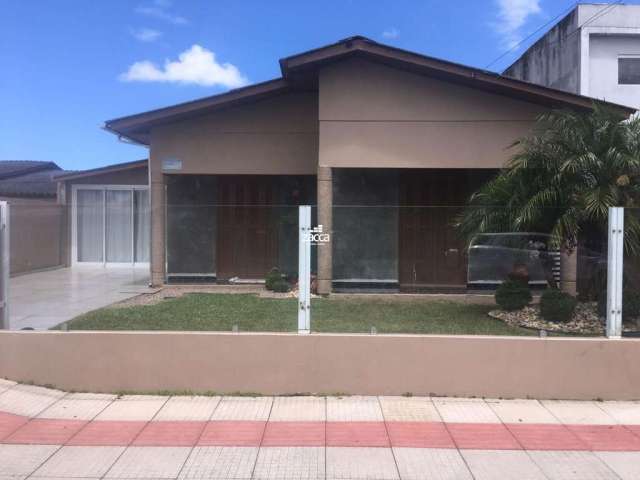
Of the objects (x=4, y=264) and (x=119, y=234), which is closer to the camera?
(x=4, y=264)

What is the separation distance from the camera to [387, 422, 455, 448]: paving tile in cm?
537

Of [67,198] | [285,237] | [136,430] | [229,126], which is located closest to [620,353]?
[285,237]

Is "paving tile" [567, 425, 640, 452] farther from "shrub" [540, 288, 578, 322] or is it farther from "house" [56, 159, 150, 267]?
"house" [56, 159, 150, 267]

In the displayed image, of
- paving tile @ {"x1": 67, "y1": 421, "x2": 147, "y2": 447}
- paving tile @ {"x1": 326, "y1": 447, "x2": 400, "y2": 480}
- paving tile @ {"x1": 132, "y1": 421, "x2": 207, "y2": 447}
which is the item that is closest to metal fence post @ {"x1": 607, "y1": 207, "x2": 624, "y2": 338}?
paving tile @ {"x1": 326, "y1": 447, "x2": 400, "y2": 480}

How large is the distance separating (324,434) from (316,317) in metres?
2.01

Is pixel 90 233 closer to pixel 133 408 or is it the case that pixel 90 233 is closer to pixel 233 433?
pixel 133 408

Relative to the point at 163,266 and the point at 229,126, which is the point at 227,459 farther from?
the point at 229,126

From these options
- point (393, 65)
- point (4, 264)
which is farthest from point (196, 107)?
point (4, 264)

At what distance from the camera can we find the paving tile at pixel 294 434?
5.37 meters

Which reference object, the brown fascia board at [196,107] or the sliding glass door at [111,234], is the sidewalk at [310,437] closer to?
the sliding glass door at [111,234]

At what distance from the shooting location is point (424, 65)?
1119 centimetres

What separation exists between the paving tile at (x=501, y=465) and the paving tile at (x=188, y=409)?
252 centimetres

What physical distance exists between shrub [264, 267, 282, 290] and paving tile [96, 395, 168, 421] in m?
2.17

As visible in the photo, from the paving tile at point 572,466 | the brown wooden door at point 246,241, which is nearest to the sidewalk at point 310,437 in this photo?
the paving tile at point 572,466
